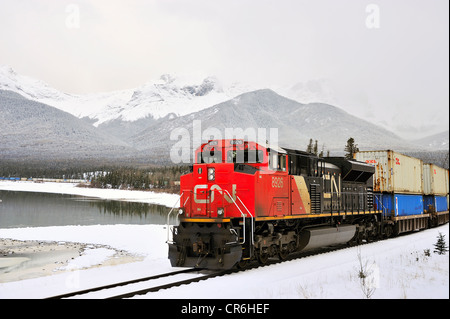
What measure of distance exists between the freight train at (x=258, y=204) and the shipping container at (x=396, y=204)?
308 cm

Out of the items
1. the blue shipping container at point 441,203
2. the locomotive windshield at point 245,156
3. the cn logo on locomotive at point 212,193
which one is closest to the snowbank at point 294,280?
the cn logo on locomotive at point 212,193

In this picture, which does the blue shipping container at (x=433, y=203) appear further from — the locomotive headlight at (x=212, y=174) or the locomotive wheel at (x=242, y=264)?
the locomotive headlight at (x=212, y=174)

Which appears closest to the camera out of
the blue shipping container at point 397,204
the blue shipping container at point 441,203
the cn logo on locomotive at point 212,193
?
the cn logo on locomotive at point 212,193

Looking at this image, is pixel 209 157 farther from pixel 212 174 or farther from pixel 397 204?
pixel 397 204

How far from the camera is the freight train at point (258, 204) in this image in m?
11.6

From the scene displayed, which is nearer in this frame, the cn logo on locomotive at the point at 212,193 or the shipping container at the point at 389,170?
the cn logo on locomotive at the point at 212,193

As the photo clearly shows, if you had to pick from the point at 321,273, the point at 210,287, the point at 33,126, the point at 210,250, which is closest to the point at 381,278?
the point at 321,273

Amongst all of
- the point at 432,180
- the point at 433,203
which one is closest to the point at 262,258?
the point at 432,180

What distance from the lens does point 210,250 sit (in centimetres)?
1161

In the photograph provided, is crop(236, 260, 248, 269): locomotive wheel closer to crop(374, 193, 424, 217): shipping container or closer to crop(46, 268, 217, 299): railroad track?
crop(46, 268, 217, 299): railroad track

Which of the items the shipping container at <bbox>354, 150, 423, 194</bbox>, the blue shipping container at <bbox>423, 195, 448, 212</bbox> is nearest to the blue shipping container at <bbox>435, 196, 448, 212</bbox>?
the blue shipping container at <bbox>423, 195, 448, 212</bbox>

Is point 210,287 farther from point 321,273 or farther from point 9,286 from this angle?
point 9,286

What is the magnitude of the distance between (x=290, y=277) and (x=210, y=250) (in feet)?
7.52

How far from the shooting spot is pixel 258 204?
12.0 metres
